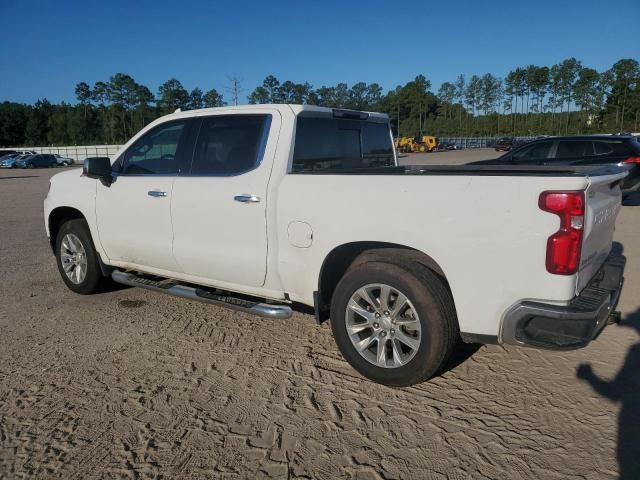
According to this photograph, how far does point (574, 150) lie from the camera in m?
11.6

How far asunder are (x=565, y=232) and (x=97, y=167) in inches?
164

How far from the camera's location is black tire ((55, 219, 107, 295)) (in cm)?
545

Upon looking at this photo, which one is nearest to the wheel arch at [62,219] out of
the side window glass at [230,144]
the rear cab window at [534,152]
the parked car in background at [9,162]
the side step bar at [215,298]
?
the side step bar at [215,298]

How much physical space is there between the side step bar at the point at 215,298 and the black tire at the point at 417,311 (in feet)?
1.86

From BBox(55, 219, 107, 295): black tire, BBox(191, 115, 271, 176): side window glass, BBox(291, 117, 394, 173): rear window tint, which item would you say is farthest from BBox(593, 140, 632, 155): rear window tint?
BBox(55, 219, 107, 295): black tire

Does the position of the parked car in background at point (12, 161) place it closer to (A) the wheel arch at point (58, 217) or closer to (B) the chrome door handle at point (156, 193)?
(A) the wheel arch at point (58, 217)

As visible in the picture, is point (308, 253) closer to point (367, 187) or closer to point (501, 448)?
point (367, 187)

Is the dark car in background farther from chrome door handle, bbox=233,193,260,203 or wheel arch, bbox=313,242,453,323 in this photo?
chrome door handle, bbox=233,193,260,203

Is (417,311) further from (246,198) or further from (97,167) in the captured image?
(97,167)

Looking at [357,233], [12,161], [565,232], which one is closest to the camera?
[565,232]

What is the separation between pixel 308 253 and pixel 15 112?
111 metres

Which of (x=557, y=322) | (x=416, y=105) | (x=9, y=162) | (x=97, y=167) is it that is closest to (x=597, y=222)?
(x=557, y=322)

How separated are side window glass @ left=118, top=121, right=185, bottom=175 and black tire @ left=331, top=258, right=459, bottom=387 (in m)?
2.10

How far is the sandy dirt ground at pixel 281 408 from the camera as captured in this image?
275 centimetres
